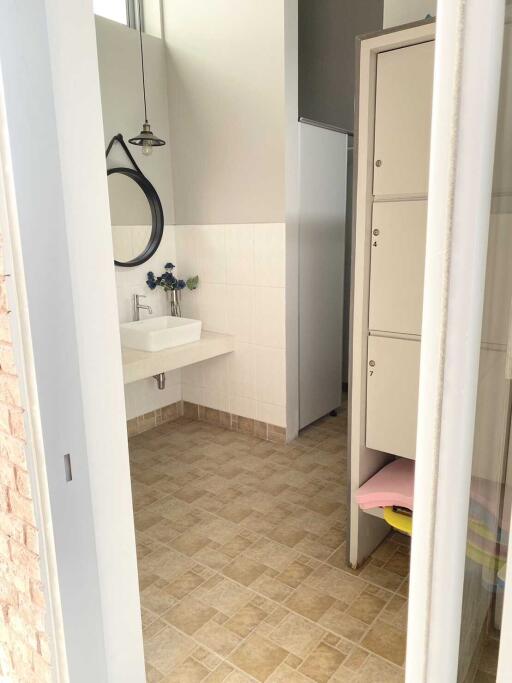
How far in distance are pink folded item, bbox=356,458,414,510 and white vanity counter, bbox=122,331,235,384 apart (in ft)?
4.93

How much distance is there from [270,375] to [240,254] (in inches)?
32.7

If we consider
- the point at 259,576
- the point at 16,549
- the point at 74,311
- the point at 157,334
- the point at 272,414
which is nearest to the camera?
the point at 74,311

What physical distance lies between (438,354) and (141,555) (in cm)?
226

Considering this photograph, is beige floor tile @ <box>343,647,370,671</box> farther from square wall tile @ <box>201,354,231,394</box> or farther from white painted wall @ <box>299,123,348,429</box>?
square wall tile @ <box>201,354,231,394</box>

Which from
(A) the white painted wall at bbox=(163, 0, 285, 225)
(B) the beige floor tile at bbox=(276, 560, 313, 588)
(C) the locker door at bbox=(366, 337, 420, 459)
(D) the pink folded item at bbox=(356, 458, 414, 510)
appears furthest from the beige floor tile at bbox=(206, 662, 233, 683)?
(A) the white painted wall at bbox=(163, 0, 285, 225)

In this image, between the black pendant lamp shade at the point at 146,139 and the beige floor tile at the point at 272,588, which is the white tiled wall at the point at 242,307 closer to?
the black pendant lamp shade at the point at 146,139

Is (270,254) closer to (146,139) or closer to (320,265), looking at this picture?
(320,265)

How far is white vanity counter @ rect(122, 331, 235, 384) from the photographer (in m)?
3.09

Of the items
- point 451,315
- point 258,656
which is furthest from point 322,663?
point 451,315

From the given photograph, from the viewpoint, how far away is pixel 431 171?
1.61 ft

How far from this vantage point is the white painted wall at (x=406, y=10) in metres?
2.13

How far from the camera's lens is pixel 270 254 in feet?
11.3

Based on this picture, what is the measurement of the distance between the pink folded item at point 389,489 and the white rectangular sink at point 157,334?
5.29 ft

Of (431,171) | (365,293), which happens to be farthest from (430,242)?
(365,293)
